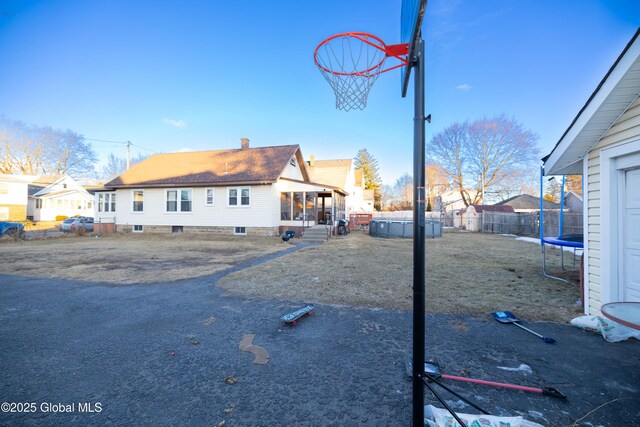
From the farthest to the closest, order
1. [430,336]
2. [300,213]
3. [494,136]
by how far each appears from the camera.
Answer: [494,136] < [300,213] < [430,336]

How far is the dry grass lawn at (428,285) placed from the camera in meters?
4.79

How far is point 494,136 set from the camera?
1369 inches

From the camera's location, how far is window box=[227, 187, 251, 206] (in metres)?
17.4

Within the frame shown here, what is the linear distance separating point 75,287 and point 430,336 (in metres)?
7.07

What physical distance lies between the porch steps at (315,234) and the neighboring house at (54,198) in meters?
37.9

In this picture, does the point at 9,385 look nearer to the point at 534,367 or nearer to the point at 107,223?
the point at 534,367

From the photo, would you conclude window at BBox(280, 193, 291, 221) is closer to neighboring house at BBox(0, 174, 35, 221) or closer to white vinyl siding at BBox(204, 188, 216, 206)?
white vinyl siding at BBox(204, 188, 216, 206)

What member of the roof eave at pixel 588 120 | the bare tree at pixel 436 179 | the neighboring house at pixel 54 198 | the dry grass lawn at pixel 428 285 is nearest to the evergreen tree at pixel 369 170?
the bare tree at pixel 436 179

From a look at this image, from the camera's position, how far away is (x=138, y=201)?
64.7 feet

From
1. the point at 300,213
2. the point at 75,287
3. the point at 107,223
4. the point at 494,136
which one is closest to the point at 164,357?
the point at 75,287

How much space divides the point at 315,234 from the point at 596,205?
12.7 m

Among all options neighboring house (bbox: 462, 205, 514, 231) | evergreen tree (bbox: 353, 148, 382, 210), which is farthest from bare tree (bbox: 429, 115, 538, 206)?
evergreen tree (bbox: 353, 148, 382, 210)

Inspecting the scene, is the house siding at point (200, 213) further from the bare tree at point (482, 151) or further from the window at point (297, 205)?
the bare tree at point (482, 151)

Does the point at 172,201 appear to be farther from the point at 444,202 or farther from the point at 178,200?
the point at 444,202
